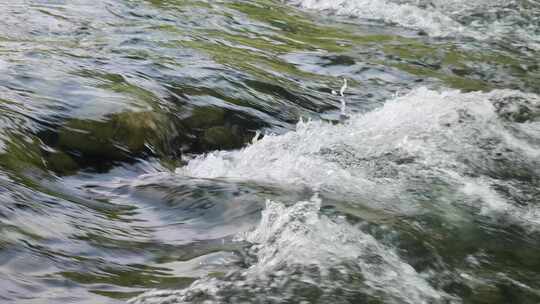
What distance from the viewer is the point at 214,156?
17.2 ft

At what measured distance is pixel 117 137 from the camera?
4.95 meters

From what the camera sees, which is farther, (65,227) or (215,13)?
(215,13)

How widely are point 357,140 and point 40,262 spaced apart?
2995 millimetres

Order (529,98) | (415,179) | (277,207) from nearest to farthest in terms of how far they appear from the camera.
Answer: (277,207)
(415,179)
(529,98)

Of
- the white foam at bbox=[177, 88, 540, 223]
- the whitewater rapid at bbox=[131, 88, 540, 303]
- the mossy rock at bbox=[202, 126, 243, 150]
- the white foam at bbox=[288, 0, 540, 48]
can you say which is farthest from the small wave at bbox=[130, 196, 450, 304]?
the white foam at bbox=[288, 0, 540, 48]

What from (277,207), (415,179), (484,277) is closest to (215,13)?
(415,179)

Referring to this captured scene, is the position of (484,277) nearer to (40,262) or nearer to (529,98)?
(40,262)

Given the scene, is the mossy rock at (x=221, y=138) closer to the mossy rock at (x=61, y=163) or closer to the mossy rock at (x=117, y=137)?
the mossy rock at (x=117, y=137)

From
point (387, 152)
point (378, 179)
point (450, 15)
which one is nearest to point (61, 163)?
point (378, 179)

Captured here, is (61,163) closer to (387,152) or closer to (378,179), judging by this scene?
(378,179)

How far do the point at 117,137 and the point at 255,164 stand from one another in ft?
3.11

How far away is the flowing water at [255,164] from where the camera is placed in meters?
3.21

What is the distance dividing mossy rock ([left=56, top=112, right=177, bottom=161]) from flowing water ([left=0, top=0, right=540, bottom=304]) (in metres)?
0.01

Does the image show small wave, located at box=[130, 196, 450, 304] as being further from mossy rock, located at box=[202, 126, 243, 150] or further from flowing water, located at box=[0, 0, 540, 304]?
mossy rock, located at box=[202, 126, 243, 150]
